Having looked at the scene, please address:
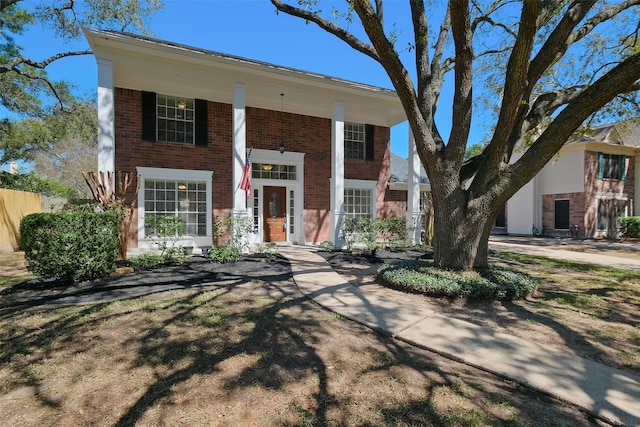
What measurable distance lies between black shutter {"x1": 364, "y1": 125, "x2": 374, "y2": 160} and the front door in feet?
12.6

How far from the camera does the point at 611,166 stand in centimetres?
1892

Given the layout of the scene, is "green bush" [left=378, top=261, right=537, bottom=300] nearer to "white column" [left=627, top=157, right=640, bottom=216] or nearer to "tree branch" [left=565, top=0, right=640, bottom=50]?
"tree branch" [left=565, top=0, right=640, bottom=50]

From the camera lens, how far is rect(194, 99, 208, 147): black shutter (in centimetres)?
1040

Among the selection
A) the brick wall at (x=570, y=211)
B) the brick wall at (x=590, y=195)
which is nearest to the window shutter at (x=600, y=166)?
the brick wall at (x=590, y=195)

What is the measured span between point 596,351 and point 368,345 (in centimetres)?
247

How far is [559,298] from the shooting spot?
5.35 metres

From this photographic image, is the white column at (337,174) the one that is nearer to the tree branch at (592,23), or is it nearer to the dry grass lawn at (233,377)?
the dry grass lawn at (233,377)

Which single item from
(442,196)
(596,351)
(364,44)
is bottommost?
(596,351)

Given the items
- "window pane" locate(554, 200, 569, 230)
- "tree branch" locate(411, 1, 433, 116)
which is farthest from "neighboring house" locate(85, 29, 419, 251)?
"window pane" locate(554, 200, 569, 230)

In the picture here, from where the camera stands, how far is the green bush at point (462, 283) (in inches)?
201

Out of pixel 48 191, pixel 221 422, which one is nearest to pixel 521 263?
Answer: pixel 221 422

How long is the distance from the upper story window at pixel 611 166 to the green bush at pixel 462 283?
1834cm

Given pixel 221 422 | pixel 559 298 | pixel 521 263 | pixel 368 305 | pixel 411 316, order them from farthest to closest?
pixel 521 263 < pixel 559 298 < pixel 368 305 < pixel 411 316 < pixel 221 422

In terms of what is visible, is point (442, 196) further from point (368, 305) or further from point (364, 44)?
point (364, 44)
